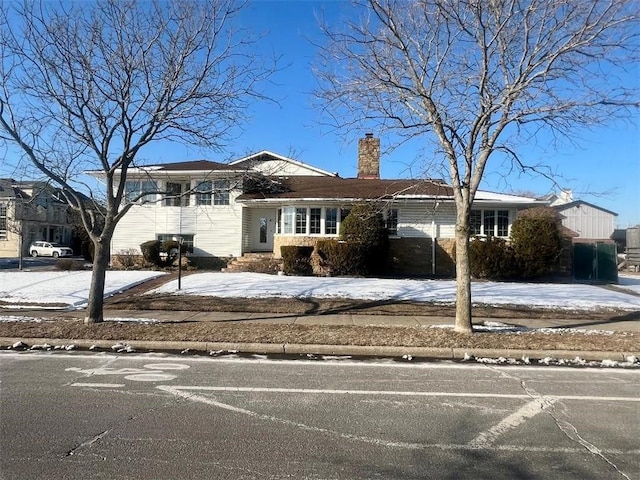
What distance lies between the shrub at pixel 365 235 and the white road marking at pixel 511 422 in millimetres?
13571

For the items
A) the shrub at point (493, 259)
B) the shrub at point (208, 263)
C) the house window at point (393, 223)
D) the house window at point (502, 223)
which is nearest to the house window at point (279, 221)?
the shrub at point (208, 263)

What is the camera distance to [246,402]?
18.4 ft

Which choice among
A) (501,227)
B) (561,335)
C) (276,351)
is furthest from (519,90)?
(501,227)

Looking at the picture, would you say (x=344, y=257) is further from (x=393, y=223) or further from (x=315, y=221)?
(x=393, y=223)

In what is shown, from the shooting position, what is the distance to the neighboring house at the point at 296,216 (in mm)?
21688

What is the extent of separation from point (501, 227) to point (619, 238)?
53341mm

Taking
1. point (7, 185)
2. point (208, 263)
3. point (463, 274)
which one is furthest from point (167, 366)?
point (208, 263)

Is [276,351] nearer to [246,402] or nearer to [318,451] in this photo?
[246,402]

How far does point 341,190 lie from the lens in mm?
23141

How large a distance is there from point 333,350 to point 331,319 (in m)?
2.91

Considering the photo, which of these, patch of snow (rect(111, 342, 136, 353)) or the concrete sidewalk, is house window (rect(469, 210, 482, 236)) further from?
patch of snow (rect(111, 342, 136, 353))

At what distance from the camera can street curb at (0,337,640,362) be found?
8.23m

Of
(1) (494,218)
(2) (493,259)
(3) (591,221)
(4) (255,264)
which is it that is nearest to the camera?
A: (2) (493,259)

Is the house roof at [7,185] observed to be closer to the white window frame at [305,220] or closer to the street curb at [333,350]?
the street curb at [333,350]
